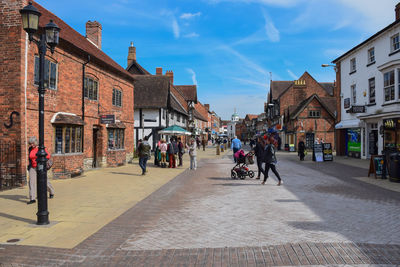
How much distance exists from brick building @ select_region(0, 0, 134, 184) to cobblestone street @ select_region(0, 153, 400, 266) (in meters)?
5.97

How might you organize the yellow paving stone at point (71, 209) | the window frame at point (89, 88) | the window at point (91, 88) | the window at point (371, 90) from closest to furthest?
the yellow paving stone at point (71, 209) < the window frame at point (89, 88) < the window at point (91, 88) < the window at point (371, 90)

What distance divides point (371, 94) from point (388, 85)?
240cm

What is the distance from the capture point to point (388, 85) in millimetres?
19484

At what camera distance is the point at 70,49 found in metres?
13.8

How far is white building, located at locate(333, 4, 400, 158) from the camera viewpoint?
1891 cm

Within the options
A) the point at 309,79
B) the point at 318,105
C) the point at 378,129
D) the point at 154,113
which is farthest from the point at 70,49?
the point at 309,79

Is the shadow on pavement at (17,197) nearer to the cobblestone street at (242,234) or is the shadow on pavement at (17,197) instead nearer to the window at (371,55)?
the cobblestone street at (242,234)

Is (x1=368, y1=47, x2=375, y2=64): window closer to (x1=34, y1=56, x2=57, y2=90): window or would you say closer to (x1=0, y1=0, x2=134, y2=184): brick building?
(x1=0, y1=0, x2=134, y2=184): brick building

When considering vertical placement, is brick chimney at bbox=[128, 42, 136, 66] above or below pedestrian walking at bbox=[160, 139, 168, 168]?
above

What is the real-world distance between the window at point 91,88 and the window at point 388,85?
17.9 meters

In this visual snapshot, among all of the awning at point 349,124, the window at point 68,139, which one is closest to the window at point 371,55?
the awning at point 349,124

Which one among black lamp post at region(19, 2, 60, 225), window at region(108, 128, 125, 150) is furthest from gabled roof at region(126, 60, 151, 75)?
black lamp post at region(19, 2, 60, 225)

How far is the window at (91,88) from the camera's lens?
15445 millimetres

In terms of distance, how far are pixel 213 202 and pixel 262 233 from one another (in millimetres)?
2765
